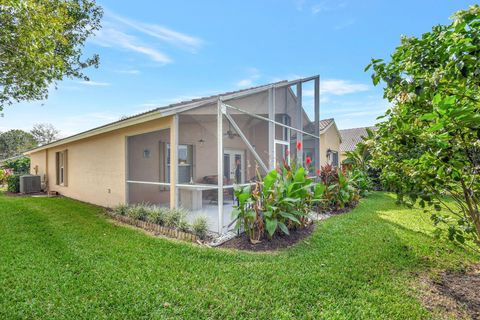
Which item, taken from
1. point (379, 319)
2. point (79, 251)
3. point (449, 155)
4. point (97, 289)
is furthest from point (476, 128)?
point (79, 251)

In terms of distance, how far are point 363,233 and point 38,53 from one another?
8.52 m

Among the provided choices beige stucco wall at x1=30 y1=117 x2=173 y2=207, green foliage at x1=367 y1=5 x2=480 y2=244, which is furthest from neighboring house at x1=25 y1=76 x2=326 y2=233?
green foliage at x1=367 y1=5 x2=480 y2=244

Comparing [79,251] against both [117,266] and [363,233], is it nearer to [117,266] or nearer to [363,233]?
[117,266]

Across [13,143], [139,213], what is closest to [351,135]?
[139,213]

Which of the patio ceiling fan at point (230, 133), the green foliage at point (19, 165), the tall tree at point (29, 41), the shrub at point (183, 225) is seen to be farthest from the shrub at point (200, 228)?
the green foliage at point (19, 165)

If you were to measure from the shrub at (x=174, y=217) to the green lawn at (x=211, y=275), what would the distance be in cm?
71

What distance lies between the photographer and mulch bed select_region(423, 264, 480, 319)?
3068mm

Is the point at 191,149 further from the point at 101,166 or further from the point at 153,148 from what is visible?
the point at 101,166

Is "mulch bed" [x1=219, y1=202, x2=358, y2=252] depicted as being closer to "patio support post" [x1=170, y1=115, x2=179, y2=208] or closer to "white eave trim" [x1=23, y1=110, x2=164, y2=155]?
"patio support post" [x1=170, y1=115, x2=179, y2=208]

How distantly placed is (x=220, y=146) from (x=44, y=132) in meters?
70.3

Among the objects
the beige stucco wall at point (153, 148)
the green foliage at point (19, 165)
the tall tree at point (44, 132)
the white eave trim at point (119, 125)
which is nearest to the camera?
the white eave trim at point (119, 125)

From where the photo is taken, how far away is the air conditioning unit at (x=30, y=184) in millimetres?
14297

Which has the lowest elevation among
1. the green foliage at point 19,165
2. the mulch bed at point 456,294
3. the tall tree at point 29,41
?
the mulch bed at point 456,294

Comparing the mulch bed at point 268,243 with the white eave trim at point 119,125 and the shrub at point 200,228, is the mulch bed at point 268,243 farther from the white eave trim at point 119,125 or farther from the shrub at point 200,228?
the white eave trim at point 119,125
